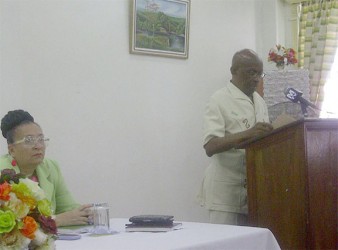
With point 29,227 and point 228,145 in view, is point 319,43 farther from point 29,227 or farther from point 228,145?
point 29,227

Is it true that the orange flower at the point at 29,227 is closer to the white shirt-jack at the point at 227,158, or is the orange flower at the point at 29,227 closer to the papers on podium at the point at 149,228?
the papers on podium at the point at 149,228

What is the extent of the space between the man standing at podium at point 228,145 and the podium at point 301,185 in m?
0.31

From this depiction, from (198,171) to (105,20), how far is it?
1.46m

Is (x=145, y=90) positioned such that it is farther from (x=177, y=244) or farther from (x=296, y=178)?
(x=177, y=244)

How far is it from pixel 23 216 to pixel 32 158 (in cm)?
132

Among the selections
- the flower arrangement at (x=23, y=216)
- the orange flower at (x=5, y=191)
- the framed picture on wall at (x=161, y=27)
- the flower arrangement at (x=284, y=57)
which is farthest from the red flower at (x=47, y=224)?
the flower arrangement at (x=284, y=57)

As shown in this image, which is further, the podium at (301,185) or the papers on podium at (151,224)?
the podium at (301,185)

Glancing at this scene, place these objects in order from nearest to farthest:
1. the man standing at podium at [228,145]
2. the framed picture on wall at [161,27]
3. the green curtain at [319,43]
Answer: the man standing at podium at [228,145] < the framed picture on wall at [161,27] < the green curtain at [319,43]

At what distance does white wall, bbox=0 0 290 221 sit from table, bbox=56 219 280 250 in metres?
1.69

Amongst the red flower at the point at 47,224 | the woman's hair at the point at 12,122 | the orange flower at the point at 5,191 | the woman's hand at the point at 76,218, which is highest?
the woman's hair at the point at 12,122

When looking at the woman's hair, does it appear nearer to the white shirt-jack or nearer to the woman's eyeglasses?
the woman's eyeglasses

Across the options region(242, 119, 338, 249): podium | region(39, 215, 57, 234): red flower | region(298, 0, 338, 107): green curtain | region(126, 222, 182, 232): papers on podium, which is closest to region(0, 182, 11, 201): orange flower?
region(39, 215, 57, 234): red flower

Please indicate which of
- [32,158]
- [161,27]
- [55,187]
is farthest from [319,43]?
[32,158]

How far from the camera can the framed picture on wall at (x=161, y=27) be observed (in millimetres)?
4574
